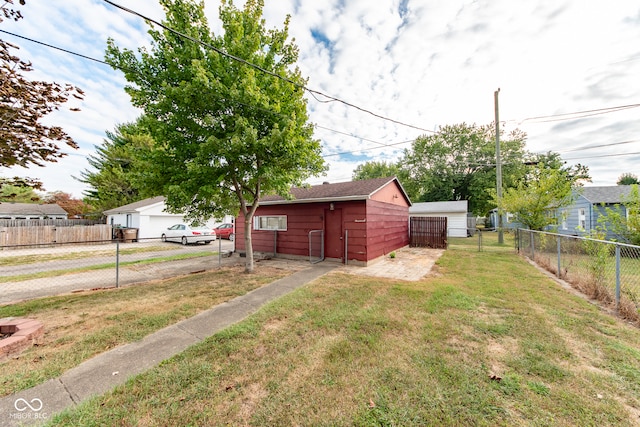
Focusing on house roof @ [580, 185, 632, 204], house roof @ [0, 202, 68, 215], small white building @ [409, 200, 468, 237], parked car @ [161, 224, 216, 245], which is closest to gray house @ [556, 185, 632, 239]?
house roof @ [580, 185, 632, 204]

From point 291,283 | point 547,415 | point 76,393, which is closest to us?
point 547,415

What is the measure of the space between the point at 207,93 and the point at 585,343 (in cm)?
828

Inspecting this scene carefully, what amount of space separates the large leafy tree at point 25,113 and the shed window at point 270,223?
759 centimetres

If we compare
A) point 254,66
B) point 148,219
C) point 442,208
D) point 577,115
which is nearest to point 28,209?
point 148,219

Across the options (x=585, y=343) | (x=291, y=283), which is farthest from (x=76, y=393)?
(x=585, y=343)

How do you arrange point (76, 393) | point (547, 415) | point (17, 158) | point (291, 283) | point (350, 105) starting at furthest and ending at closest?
1. point (350, 105)
2. point (291, 283)
3. point (17, 158)
4. point (76, 393)
5. point (547, 415)

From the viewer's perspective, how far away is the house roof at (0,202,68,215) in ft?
86.4

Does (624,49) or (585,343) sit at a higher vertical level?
(624,49)

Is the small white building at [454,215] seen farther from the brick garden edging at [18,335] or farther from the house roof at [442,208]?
the brick garden edging at [18,335]

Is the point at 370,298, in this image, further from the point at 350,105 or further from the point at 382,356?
the point at 350,105

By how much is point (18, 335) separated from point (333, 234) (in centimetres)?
769

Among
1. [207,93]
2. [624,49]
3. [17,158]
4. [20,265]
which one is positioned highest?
[624,49]

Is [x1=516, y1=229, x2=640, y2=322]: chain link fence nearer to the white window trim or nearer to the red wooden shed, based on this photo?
the red wooden shed

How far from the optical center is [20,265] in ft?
31.8
